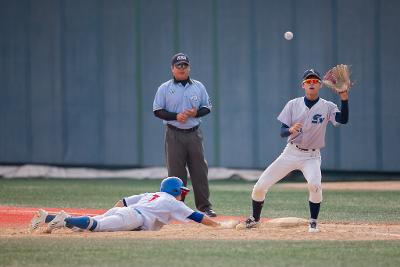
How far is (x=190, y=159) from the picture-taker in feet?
40.7

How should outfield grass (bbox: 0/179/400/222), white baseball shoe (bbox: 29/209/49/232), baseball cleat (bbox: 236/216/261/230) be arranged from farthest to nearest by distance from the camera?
outfield grass (bbox: 0/179/400/222)
baseball cleat (bbox: 236/216/261/230)
white baseball shoe (bbox: 29/209/49/232)

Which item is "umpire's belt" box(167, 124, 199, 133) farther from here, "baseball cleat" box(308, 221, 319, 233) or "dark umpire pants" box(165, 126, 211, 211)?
"baseball cleat" box(308, 221, 319, 233)

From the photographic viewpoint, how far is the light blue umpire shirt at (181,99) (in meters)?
12.3

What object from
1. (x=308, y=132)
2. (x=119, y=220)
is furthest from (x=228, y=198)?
(x=119, y=220)

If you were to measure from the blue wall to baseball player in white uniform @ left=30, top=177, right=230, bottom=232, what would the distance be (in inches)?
330

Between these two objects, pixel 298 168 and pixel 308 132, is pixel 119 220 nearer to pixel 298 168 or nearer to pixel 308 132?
pixel 298 168

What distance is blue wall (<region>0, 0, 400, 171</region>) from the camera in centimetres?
1811

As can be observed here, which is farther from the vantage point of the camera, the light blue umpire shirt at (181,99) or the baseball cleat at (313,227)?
the light blue umpire shirt at (181,99)

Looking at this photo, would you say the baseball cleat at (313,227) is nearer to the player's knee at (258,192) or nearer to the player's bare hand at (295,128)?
the player's knee at (258,192)

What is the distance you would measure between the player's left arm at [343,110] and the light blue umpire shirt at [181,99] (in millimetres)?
2367

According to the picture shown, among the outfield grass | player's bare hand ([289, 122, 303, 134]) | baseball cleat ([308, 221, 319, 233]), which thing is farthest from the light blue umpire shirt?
baseball cleat ([308, 221, 319, 233])

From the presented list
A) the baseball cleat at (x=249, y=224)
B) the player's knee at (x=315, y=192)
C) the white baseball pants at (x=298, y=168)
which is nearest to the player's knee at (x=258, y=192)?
the white baseball pants at (x=298, y=168)

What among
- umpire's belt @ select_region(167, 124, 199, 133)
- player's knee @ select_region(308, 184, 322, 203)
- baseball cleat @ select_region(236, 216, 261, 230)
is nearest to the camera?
player's knee @ select_region(308, 184, 322, 203)

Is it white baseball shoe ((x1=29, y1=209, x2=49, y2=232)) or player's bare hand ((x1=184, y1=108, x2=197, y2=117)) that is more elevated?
player's bare hand ((x1=184, y1=108, x2=197, y2=117))
